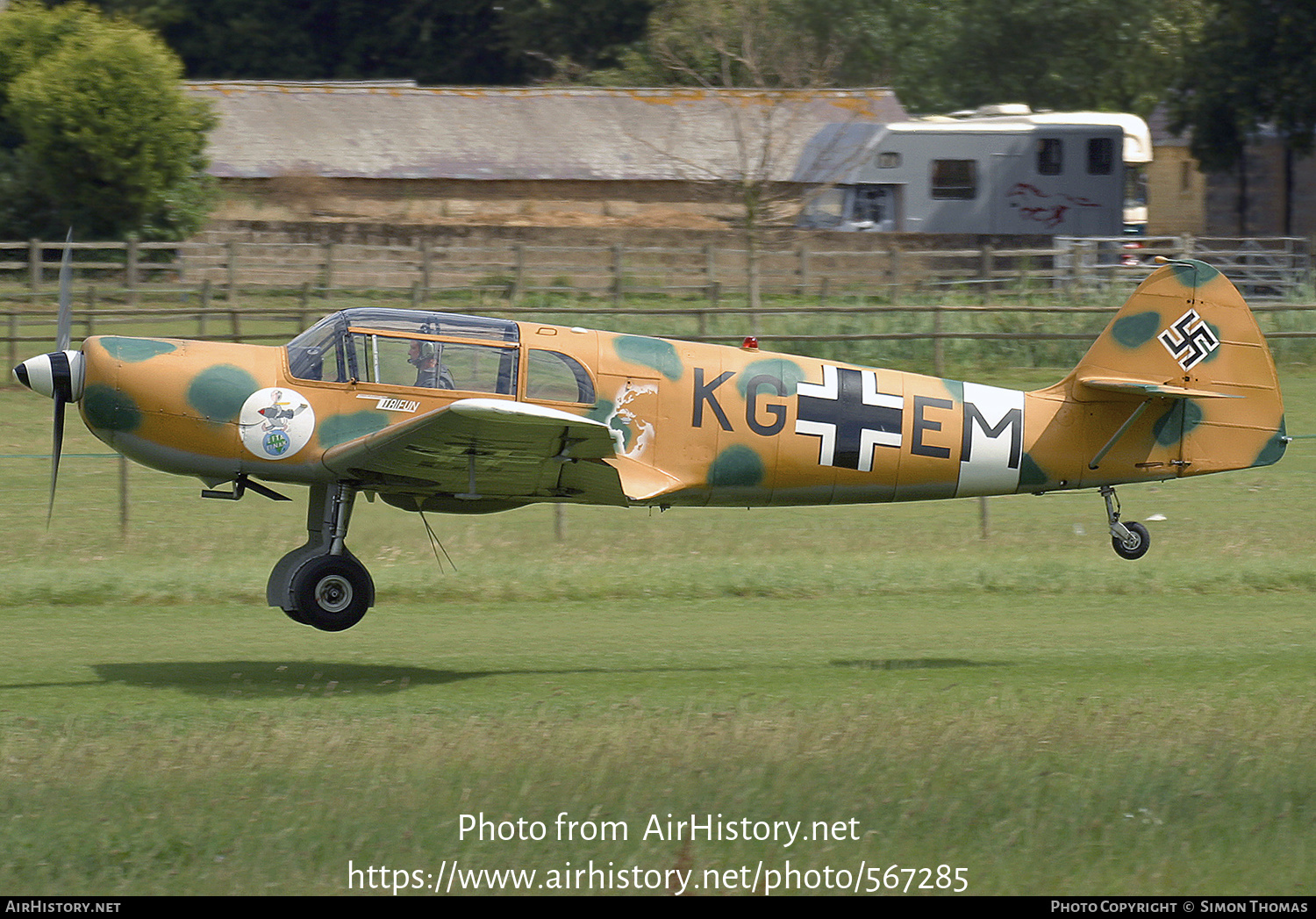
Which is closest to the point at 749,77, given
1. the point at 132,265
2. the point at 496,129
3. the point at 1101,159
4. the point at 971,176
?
the point at 496,129

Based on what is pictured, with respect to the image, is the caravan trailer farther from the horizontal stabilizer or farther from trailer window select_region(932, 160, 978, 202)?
the horizontal stabilizer

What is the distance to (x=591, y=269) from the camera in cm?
3478

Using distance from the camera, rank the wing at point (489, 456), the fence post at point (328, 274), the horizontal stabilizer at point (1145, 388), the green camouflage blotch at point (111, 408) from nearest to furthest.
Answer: the wing at point (489, 456) → the green camouflage blotch at point (111, 408) → the horizontal stabilizer at point (1145, 388) → the fence post at point (328, 274)

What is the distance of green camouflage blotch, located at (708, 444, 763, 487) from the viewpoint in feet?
35.7

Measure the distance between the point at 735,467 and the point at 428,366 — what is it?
234 centimetres

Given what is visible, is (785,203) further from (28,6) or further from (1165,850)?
(1165,850)

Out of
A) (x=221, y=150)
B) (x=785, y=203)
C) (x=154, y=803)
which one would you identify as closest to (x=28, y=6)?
(x=221, y=150)

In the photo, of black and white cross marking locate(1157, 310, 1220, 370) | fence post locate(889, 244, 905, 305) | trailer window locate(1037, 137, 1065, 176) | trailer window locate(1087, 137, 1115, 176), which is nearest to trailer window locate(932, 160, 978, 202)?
trailer window locate(1037, 137, 1065, 176)

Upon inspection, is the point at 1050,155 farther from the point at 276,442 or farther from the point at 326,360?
the point at 276,442

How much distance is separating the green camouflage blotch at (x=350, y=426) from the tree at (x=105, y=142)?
2939 centimetres

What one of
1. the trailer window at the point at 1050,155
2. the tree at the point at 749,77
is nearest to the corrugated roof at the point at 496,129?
the tree at the point at 749,77

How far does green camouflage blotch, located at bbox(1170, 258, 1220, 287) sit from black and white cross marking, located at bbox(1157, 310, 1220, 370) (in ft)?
1.12

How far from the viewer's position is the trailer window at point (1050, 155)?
132ft

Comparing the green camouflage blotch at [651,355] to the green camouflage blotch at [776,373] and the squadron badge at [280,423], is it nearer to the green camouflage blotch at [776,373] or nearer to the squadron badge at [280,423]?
the green camouflage blotch at [776,373]
